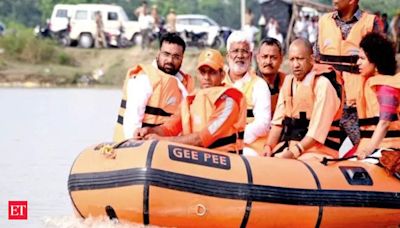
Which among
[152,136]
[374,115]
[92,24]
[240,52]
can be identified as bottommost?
[92,24]

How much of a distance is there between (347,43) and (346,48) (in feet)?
0.11

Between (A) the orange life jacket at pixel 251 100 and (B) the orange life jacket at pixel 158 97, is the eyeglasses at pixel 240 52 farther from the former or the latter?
(B) the orange life jacket at pixel 158 97

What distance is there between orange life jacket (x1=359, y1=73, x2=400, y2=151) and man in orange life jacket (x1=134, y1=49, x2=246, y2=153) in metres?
0.76

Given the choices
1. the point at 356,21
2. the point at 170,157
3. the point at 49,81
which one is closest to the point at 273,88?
the point at 356,21

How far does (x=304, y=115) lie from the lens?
8.20 meters

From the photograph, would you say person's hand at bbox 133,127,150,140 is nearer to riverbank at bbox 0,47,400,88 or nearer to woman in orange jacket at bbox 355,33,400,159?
woman in orange jacket at bbox 355,33,400,159

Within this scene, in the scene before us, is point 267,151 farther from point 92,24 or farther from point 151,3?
point 151,3

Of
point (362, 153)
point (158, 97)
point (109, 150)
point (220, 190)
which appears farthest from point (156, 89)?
point (362, 153)

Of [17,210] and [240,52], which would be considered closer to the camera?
[240,52]

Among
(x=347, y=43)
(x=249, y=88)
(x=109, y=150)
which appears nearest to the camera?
(x=109, y=150)

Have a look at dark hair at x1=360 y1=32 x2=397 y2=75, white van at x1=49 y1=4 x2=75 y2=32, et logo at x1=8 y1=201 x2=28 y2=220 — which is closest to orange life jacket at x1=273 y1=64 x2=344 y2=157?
dark hair at x1=360 y1=32 x2=397 y2=75

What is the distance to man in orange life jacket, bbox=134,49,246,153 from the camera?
7715 mm

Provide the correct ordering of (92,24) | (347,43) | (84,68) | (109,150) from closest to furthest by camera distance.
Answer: (109,150)
(347,43)
(84,68)
(92,24)

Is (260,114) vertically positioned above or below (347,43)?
below
